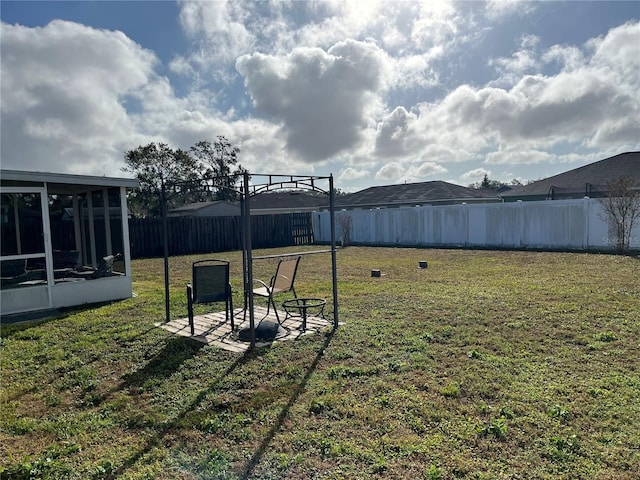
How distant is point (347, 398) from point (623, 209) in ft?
44.8

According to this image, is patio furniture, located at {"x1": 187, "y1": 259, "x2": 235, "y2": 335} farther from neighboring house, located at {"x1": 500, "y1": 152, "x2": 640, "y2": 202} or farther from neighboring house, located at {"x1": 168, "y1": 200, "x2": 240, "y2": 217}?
neighboring house, located at {"x1": 168, "y1": 200, "x2": 240, "y2": 217}

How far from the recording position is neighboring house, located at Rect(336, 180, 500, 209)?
26.0m

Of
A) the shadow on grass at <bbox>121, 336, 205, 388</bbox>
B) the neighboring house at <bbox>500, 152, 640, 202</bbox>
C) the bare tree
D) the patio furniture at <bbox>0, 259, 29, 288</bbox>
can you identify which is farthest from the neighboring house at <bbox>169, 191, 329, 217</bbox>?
the shadow on grass at <bbox>121, 336, 205, 388</bbox>

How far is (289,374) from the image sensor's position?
3932 mm

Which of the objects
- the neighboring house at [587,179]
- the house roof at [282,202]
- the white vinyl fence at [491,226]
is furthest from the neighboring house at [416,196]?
the white vinyl fence at [491,226]

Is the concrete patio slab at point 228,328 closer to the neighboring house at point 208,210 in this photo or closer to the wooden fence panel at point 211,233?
the wooden fence panel at point 211,233

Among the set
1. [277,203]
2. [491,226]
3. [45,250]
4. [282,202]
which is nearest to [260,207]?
[277,203]

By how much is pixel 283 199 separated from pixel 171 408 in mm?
30275

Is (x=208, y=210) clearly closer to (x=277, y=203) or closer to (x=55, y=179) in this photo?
(x=277, y=203)

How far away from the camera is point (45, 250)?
7.18m

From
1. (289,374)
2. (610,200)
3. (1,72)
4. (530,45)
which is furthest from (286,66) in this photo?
(289,374)

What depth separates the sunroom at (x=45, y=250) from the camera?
7.04 meters

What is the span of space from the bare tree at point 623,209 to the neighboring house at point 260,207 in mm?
17312

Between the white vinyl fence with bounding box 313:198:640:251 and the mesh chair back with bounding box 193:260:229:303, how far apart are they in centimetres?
1375
